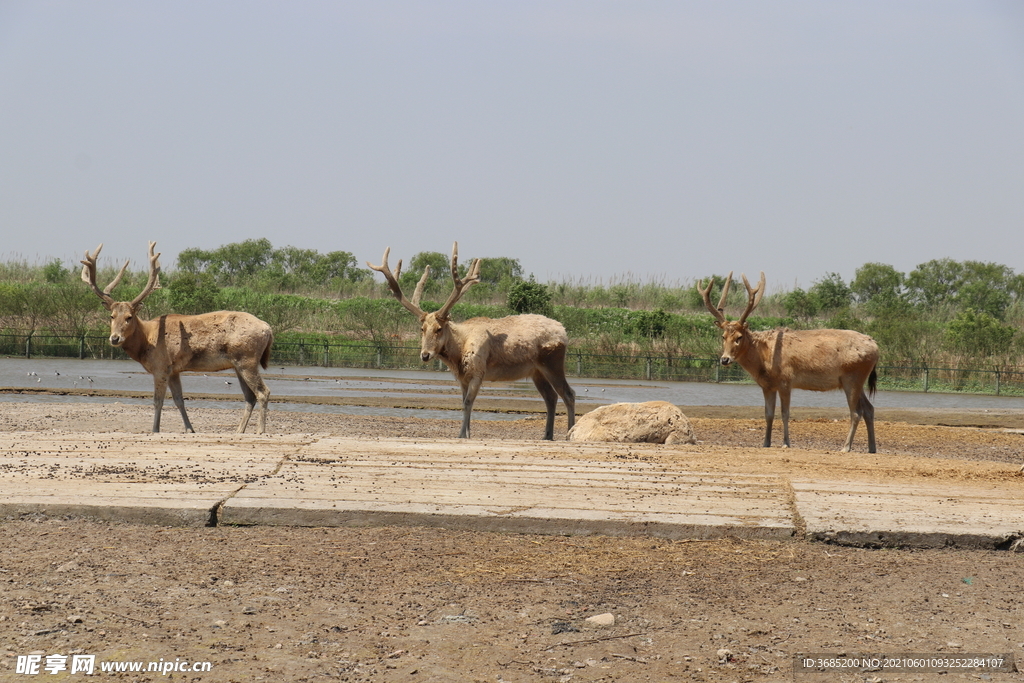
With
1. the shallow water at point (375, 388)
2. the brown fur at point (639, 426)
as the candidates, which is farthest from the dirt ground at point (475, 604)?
the shallow water at point (375, 388)

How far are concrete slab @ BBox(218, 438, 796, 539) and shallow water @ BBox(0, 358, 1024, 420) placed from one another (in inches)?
560

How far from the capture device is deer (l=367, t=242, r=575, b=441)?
567 inches

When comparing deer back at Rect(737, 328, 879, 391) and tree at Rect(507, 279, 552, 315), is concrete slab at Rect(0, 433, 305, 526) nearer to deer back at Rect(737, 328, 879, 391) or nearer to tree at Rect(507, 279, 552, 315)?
deer back at Rect(737, 328, 879, 391)

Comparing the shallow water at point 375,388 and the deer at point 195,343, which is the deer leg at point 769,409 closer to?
the deer at point 195,343

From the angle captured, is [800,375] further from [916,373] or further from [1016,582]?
[916,373]

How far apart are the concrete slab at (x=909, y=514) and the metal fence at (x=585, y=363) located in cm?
3328

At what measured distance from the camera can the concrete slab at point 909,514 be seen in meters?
6.41

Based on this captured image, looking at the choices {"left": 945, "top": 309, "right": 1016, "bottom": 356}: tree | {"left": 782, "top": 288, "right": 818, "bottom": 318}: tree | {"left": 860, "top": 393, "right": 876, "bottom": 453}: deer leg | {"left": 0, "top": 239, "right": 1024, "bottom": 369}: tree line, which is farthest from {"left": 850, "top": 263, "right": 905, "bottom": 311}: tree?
{"left": 860, "top": 393, "right": 876, "bottom": 453}: deer leg

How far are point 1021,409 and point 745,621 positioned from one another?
28741 mm

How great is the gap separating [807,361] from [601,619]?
10919 millimetres

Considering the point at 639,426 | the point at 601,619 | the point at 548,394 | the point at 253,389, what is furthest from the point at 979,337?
the point at 601,619

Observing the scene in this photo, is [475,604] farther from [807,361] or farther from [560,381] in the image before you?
[807,361]

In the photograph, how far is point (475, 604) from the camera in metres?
5.28

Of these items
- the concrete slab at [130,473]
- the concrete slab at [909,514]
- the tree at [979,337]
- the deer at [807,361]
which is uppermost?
the deer at [807,361]
